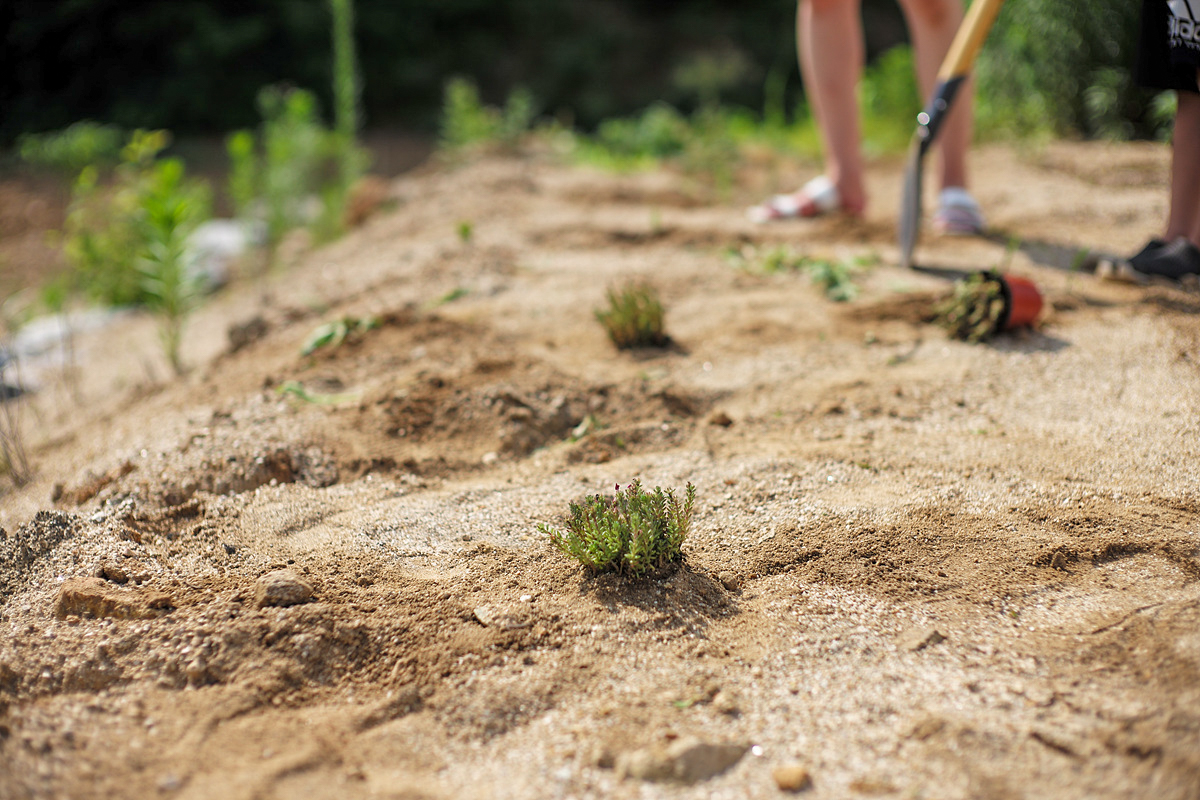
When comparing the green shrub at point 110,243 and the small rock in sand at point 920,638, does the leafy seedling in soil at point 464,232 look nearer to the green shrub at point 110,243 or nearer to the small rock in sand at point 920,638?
the green shrub at point 110,243

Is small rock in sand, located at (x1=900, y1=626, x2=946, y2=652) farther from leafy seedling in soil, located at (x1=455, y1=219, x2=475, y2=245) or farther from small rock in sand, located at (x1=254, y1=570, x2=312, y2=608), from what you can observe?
leafy seedling in soil, located at (x1=455, y1=219, x2=475, y2=245)

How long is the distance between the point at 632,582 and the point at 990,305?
1.44 m

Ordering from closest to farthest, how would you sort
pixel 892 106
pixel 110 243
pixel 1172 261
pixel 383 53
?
pixel 1172 261, pixel 110 243, pixel 892 106, pixel 383 53

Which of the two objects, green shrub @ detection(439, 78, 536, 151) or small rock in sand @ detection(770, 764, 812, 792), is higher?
green shrub @ detection(439, 78, 536, 151)

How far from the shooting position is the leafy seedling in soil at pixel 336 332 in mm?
2572

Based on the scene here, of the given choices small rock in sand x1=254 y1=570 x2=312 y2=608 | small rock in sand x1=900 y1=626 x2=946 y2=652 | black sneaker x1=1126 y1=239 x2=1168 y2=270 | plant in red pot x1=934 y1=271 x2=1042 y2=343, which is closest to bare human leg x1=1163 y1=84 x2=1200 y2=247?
black sneaker x1=1126 y1=239 x2=1168 y2=270

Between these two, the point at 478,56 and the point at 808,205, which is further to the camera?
the point at 478,56

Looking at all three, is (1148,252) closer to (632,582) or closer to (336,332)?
(632,582)

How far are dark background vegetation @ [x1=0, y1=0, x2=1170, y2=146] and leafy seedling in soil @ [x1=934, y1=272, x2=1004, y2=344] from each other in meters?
2.58

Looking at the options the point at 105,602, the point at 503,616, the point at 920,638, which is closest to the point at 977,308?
the point at 920,638

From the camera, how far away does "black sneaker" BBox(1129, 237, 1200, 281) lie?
2.50 m

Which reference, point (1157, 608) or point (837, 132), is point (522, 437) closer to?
point (1157, 608)

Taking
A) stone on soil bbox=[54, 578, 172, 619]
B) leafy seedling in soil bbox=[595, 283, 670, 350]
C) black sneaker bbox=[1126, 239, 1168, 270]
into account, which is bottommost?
stone on soil bbox=[54, 578, 172, 619]

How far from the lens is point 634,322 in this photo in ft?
8.32
